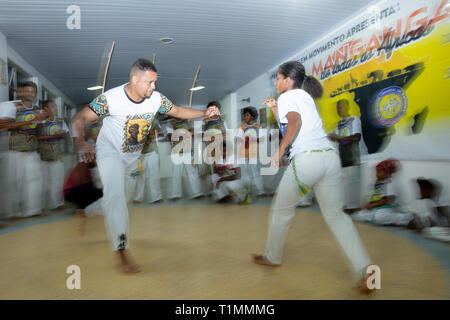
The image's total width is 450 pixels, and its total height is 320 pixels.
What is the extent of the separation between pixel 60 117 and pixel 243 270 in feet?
13.3

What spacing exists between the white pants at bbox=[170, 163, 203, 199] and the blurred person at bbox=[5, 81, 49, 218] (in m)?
2.02

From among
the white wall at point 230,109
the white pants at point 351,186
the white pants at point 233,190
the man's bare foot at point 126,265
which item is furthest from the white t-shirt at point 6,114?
the white pants at point 351,186

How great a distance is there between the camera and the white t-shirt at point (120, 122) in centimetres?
184

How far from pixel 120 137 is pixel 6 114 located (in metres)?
2.52

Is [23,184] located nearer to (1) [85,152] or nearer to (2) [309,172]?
(1) [85,152]

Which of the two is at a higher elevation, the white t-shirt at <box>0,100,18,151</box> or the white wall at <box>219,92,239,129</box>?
the white wall at <box>219,92,239,129</box>

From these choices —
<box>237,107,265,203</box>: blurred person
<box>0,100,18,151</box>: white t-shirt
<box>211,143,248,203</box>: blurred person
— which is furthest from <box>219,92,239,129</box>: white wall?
<box>0,100,18,151</box>: white t-shirt

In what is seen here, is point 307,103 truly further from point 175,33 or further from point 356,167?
point 175,33

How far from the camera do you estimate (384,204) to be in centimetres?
331

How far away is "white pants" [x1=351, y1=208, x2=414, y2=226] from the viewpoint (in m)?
3.07

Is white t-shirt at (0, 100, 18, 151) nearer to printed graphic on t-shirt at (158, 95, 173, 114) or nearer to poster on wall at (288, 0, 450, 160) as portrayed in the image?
printed graphic on t-shirt at (158, 95, 173, 114)

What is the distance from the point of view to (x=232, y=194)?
4879 millimetres

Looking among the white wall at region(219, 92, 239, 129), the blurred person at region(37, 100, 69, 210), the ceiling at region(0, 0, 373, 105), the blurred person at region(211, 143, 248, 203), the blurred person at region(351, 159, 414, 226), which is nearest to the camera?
the blurred person at region(351, 159, 414, 226)

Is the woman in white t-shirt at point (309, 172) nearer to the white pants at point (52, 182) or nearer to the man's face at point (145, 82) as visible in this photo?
the man's face at point (145, 82)
